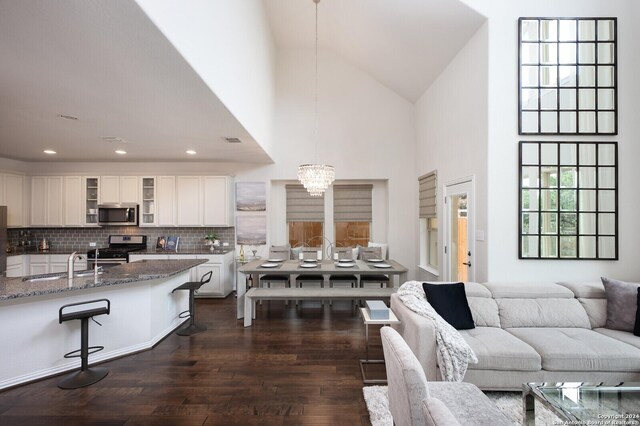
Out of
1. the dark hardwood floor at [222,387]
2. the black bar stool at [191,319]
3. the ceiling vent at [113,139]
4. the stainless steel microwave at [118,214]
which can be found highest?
the ceiling vent at [113,139]

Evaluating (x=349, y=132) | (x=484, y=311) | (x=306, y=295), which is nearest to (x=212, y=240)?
(x=306, y=295)

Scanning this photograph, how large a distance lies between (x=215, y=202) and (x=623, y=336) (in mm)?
5969

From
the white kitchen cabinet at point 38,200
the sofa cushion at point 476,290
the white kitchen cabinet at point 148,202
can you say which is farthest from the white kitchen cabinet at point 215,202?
the sofa cushion at point 476,290

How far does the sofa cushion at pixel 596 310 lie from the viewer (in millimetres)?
3018

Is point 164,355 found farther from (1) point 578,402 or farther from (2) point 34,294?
(1) point 578,402

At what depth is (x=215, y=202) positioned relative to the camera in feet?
19.6

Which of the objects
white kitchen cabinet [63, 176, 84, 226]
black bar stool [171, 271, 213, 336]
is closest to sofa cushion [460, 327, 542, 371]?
black bar stool [171, 271, 213, 336]

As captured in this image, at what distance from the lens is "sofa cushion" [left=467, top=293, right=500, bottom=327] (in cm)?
304

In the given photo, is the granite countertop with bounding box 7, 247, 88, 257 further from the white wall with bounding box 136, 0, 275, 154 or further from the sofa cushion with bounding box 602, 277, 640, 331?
the sofa cushion with bounding box 602, 277, 640, 331

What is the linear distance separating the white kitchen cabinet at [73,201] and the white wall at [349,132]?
9.98 ft

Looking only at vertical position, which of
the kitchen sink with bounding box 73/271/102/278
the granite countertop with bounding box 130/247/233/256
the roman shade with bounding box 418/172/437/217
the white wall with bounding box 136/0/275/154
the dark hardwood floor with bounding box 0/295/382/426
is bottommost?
the dark hardwood floor with bounding box 0/295/382/426

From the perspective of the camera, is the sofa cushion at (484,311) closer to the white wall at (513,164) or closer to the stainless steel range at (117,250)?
the white wall at (513,164)

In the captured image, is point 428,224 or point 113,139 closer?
point 113,139

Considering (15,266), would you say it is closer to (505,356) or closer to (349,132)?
(349,132)
